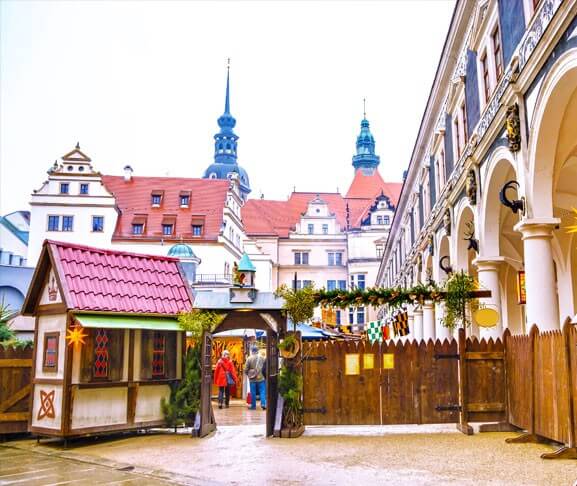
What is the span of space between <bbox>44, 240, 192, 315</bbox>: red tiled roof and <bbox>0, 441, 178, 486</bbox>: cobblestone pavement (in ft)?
9.05

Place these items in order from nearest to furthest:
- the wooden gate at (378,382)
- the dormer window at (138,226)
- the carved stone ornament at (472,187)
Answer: the wooden gate at (378,382) → the carved stone ornament at (472,187) → the dormer window at (138,226)

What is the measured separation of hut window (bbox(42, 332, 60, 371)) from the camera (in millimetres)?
11875

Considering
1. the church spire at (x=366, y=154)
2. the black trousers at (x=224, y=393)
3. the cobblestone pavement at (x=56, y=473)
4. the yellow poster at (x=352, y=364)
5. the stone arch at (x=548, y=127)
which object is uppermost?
the church spire at (x=366, y=154)

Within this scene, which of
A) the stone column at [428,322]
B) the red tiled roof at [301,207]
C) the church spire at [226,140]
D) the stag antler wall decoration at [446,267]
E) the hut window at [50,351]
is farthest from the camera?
the church spire at [226,140]

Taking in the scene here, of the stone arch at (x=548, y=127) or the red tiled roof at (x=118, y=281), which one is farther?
the red tiled roof at (x=118, y=281)

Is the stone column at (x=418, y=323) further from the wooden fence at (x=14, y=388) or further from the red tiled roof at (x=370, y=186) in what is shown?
the red tiled roof at (x=370, y=186)

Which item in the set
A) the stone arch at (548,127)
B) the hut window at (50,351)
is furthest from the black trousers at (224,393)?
the stone arch at (548,127)

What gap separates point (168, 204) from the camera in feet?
187

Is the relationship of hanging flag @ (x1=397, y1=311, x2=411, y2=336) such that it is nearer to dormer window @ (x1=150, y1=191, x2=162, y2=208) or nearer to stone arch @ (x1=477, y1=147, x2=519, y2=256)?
stone arch @ (x1=477, y1=147, x2=519, y2=256)

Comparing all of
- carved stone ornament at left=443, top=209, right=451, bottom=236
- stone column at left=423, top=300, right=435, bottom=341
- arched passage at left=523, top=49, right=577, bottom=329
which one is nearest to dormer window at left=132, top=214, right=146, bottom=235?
stone column at left=423, top=300, right=435, bottom=341

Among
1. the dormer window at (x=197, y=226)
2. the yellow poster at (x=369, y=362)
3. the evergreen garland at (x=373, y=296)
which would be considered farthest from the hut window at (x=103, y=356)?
the dormer window at (x=197, y=226)

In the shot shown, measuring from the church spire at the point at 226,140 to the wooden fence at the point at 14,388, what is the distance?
290ft

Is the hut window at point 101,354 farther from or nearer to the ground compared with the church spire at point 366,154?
nearer to the ground

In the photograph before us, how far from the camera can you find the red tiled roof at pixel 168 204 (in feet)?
179
